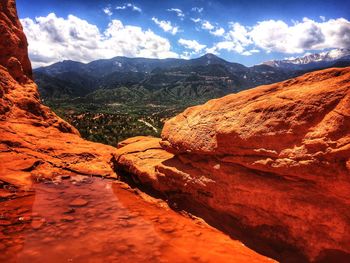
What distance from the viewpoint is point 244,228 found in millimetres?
8203

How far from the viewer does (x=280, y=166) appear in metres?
7.25

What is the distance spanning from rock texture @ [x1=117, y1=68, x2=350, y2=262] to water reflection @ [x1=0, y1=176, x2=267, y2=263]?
854 mm

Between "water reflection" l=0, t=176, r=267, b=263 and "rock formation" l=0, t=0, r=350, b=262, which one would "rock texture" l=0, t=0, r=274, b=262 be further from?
"rock formation" l=0, t=0, r=350, b=262

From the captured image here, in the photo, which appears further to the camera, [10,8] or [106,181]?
[10,8]

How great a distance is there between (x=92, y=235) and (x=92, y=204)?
229 centimetres

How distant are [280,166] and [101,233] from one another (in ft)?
14.8

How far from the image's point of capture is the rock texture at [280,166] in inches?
263

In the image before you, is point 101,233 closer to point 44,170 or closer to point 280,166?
point 280,166

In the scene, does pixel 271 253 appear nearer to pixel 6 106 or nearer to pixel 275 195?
pixel 275 195

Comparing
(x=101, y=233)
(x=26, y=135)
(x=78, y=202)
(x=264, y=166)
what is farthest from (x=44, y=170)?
(x=264, y=166)

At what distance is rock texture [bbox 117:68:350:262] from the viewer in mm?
6676

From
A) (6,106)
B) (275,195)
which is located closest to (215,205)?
(275,195)

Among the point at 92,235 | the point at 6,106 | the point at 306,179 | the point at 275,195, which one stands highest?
the point at 6,106

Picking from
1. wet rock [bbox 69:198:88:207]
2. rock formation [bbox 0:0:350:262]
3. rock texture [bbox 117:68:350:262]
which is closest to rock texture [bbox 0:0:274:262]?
wet rock [bbox 69:198:88:207]
